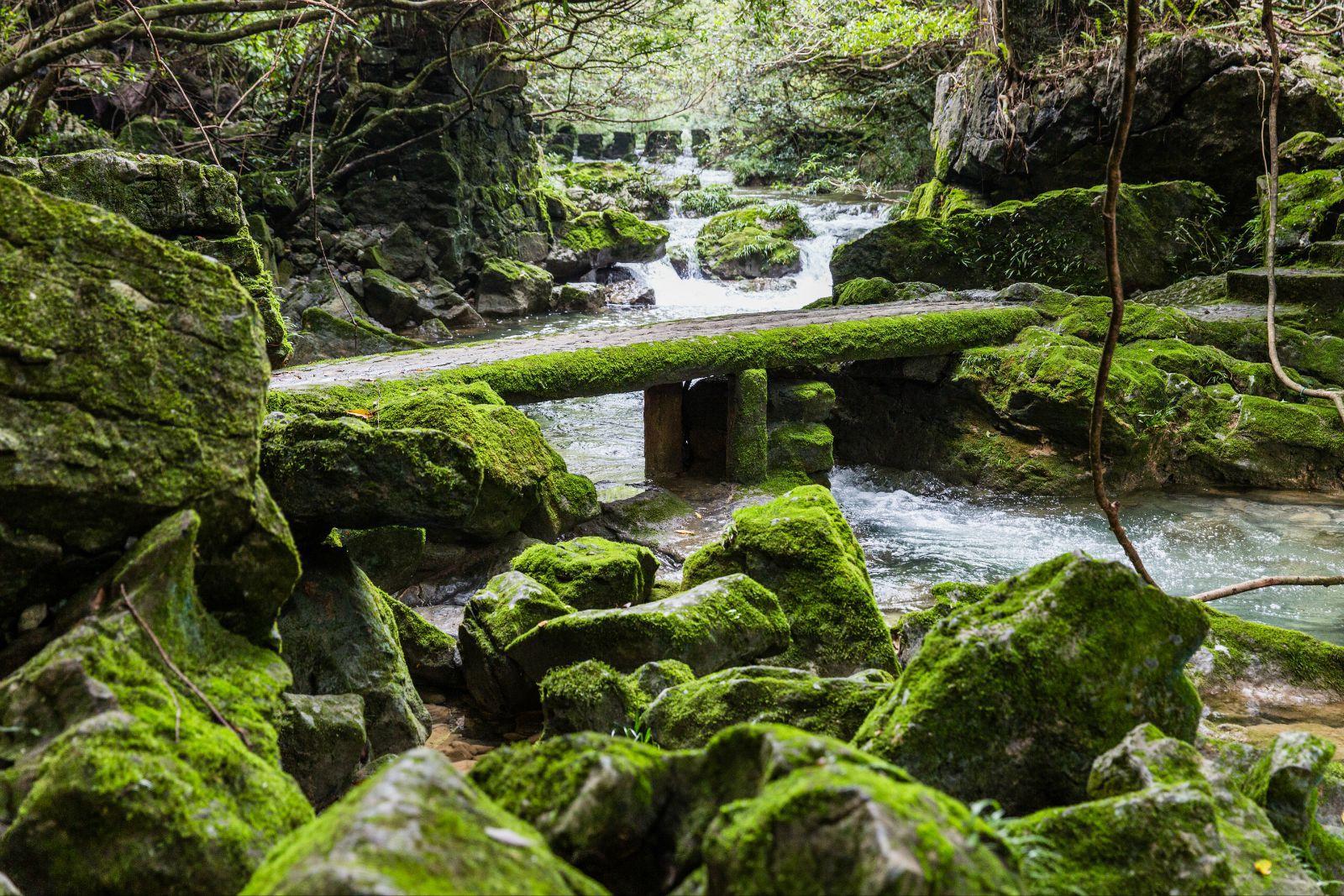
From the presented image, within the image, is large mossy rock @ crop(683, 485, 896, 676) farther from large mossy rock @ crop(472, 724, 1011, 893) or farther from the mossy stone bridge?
the mossy stone bridge

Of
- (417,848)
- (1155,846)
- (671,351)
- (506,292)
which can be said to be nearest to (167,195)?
(671,351)

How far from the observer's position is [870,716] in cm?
275

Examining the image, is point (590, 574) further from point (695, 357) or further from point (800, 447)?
point (800, 447)

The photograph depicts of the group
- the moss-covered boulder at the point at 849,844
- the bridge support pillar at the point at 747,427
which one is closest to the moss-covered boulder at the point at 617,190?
the bridge support pillar at the point at 747,427

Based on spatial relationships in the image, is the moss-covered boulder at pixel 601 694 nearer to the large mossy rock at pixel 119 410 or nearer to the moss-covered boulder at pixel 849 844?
the large mossy rock at pixel 119 410

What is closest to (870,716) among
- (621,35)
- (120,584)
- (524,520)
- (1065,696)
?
(1065,696)

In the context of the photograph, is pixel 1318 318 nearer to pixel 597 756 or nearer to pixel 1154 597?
pixel 1154 597

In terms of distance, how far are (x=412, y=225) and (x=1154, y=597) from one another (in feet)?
60.4

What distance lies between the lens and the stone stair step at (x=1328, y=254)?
1140cm

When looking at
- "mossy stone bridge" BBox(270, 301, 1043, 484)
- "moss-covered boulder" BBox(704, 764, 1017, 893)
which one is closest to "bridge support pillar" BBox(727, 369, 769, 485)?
"mossy stone bridge" BBox(270, 301, 1043, 484)

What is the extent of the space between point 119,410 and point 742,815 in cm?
199

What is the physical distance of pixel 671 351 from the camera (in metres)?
8.99

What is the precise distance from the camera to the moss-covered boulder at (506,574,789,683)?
400 centimetres

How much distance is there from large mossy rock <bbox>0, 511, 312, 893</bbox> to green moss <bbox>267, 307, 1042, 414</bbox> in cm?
374
